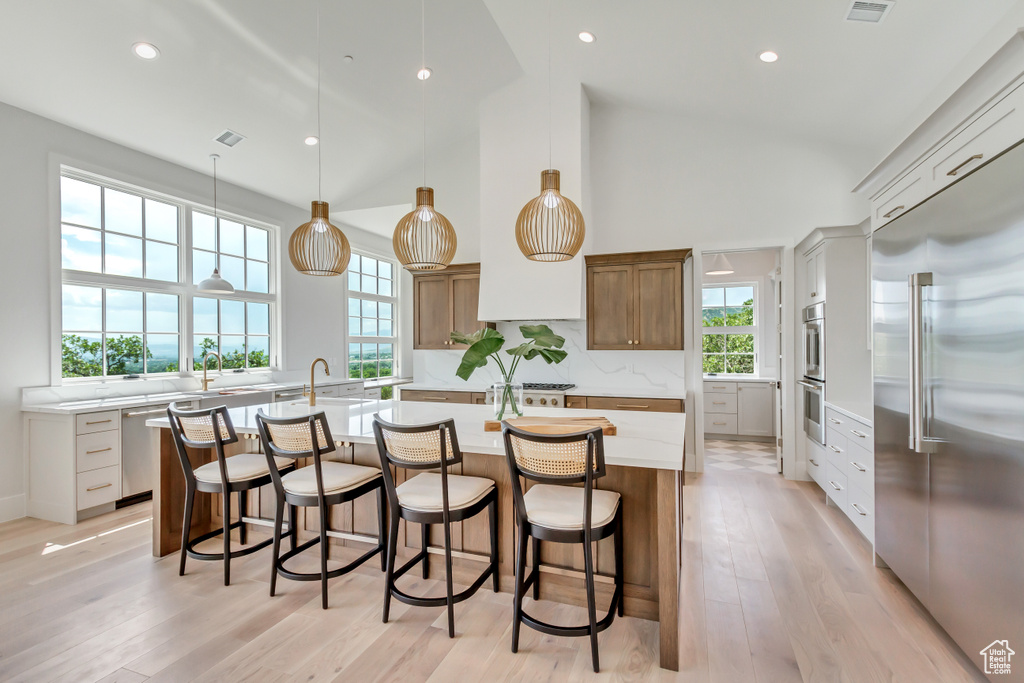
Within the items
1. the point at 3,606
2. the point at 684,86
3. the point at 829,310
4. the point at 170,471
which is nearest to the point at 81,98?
the point at 170,471

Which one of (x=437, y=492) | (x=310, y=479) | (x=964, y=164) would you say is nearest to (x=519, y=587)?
(x=437, y=492)

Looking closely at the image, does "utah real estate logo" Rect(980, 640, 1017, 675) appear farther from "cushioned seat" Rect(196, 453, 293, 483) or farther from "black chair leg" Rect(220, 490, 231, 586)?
"black chair leg" Rect(220, 490, 231, 586)

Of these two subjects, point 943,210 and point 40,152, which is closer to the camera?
point 943,210

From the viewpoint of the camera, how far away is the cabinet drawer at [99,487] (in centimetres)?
348

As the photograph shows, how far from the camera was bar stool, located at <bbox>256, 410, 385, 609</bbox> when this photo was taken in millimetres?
2312

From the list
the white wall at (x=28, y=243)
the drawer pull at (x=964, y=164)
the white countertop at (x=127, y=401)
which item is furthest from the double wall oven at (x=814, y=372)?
the white wall at (x=28, y=243)

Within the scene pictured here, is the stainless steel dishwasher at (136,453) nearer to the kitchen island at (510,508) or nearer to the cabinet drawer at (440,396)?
the kitchen island at (510,508)

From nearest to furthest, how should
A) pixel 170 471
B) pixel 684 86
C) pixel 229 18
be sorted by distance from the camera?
pixel 170 471 → pixel 229 18 → pixel 684 86

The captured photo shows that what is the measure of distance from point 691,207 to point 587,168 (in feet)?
3.55

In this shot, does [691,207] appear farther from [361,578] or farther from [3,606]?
[3,606]

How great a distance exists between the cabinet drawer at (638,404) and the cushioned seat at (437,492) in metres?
2.15

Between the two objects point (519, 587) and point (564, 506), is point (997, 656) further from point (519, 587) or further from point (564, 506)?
point (519, 587)

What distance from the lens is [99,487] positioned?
3.58 meters

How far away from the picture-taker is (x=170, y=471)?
2982 mm
